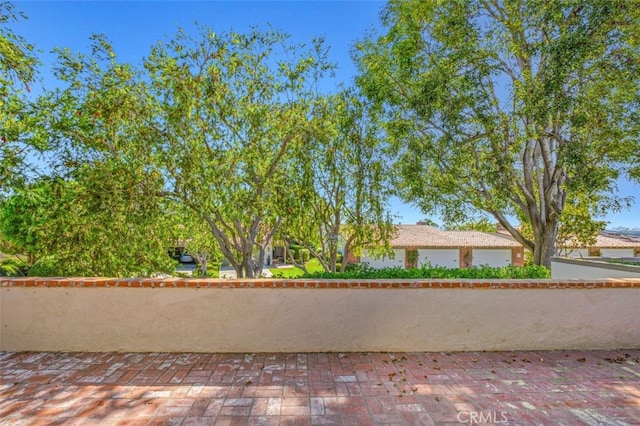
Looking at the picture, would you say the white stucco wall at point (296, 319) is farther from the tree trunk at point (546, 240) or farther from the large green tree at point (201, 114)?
the tree trunk at point (546, 240)

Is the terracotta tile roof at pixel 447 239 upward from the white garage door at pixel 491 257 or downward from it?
upward

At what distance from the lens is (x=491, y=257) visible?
119ft

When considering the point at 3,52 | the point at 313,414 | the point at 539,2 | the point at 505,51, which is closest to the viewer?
the point at 313,414

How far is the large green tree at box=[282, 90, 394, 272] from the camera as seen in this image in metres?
9.23

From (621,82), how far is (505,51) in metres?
3.08

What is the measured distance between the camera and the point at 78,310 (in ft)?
17.8

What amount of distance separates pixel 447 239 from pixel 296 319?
33.8m

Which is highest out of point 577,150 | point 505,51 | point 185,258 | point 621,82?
point 505,51

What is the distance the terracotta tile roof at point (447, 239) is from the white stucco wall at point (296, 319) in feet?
90.6

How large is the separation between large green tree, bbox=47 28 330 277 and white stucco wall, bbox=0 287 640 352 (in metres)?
2.37

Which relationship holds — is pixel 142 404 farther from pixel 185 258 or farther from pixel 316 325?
pixel 185 258

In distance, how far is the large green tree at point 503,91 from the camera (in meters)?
8.44

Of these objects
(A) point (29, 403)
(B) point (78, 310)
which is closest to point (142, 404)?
(A) point (29, 403)

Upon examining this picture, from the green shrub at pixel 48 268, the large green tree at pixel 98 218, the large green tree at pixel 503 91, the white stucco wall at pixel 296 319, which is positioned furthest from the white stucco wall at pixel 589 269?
the green shrub at pixel 48 268
